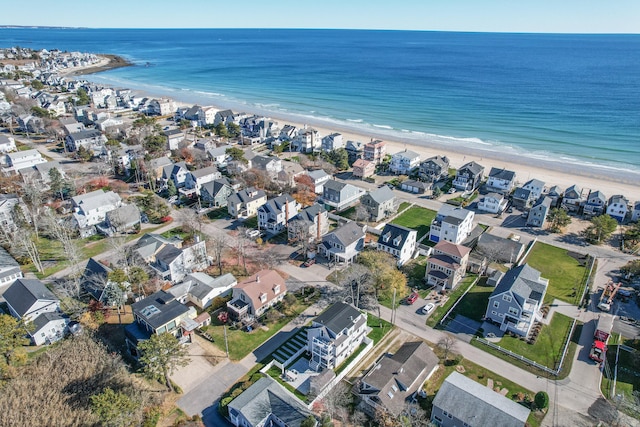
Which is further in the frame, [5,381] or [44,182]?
[44,182]

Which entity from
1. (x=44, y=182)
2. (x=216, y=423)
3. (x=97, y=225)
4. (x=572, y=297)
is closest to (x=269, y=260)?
(x=216, y=423)

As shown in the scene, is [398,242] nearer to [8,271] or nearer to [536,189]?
[536,189]

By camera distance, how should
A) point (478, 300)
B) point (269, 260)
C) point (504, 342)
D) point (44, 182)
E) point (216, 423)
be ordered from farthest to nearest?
point (44, 182), point (269, 260), point (478, 300), point (504, 342), point (216, 423)

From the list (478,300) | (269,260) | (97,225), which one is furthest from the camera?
(97,225)

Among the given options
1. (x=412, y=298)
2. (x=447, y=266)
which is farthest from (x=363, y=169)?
(x=412, y=298)

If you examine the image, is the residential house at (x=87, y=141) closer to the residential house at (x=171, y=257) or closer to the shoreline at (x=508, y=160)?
the shoreline at (x=508, y=160)

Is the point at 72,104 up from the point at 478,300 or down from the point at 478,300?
Result: up

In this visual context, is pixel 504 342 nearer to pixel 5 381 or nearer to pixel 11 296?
pixel 5 381
